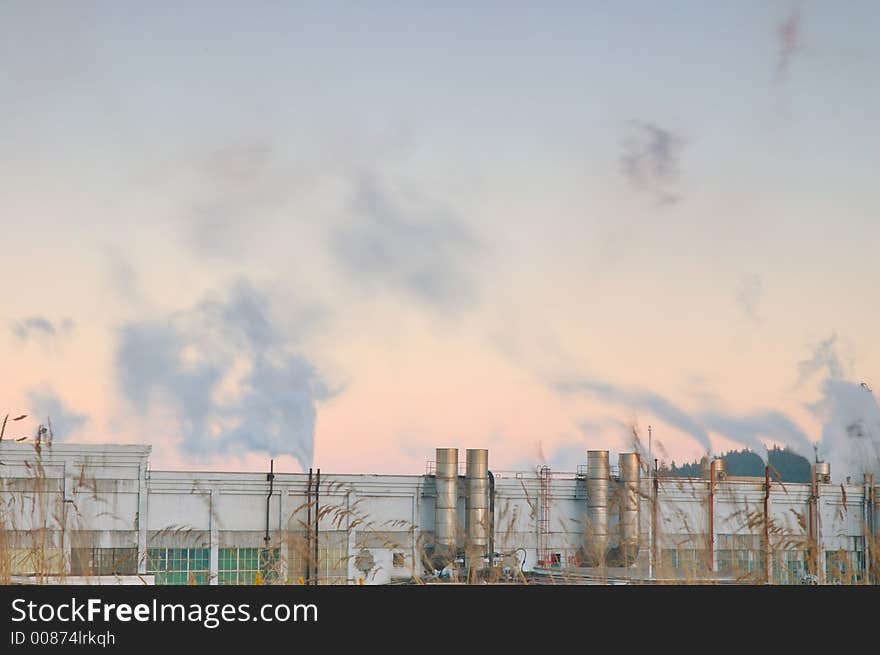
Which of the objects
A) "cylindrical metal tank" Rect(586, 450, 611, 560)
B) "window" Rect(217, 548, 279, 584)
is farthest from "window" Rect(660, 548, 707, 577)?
"cylindrical metal tank" Rect(586, 450, 611, 560)

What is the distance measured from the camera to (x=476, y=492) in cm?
3622

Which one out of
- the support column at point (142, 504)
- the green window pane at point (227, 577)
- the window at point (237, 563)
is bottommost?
the green window pane at point (227, 577)

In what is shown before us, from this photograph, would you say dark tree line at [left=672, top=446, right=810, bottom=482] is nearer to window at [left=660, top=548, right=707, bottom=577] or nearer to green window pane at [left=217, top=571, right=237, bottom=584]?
green window pane at [left=217, top=571, right=237, bottom=584]

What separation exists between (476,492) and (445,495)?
110cm

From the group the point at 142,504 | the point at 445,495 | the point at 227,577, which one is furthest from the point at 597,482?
the point at 142,504

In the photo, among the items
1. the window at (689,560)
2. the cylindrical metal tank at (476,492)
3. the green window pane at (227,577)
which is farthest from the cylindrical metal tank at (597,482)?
the window at (689,560)

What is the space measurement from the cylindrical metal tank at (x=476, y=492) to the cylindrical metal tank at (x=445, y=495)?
490 mm

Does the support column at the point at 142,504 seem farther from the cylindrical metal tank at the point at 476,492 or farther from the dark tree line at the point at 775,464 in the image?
the dark tree line at the point at 775,464

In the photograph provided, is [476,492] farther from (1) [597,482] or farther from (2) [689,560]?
(2) [689,560]

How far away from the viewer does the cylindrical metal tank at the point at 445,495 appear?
116ft
